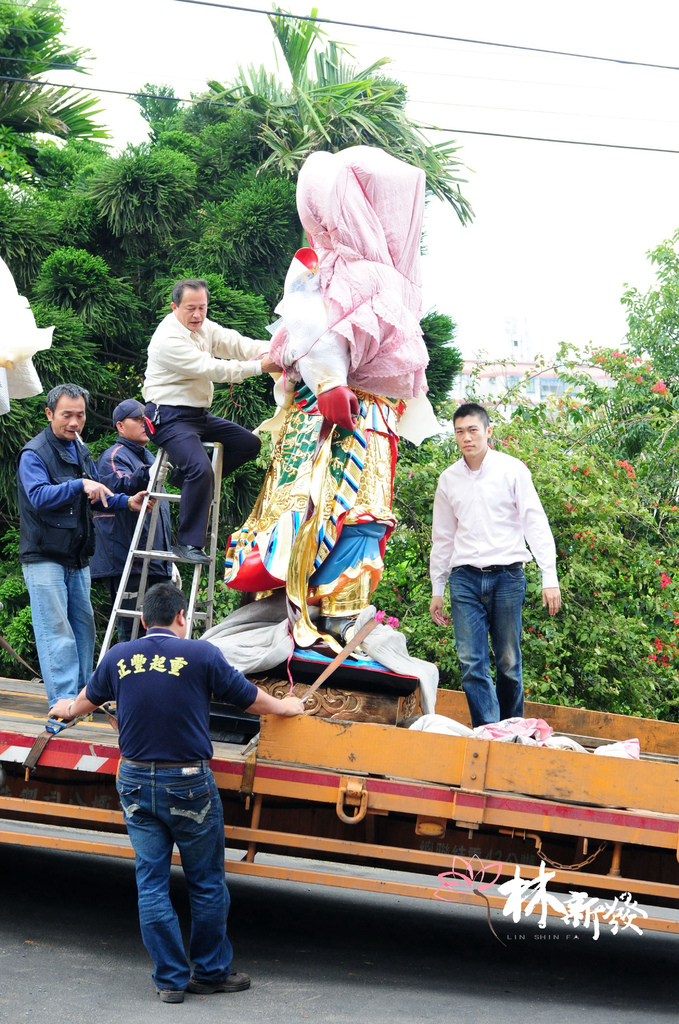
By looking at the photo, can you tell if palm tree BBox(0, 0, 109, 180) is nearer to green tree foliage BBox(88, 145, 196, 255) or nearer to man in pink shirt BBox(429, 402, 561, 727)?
green tree foliage BBox(88, 145, 196, 255)

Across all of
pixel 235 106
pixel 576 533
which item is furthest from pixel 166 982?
pixel 235 106

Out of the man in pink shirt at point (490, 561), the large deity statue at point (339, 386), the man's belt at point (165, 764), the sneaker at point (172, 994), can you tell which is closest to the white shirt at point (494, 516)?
the man in pink shirt at point (490, 561)

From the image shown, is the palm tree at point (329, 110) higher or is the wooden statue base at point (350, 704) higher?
the palm tree at point (329, 110)

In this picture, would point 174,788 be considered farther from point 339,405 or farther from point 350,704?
point 339,405

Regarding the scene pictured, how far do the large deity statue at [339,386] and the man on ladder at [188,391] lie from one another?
0.19 m

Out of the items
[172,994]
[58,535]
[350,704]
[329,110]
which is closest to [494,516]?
[350,704]

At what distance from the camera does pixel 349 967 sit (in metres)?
4.13

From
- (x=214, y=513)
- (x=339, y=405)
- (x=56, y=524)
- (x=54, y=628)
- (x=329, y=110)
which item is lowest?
(x=54, y=628)

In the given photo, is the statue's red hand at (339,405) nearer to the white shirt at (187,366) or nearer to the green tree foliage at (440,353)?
the white shirt at (187,366)

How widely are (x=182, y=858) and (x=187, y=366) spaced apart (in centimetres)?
213

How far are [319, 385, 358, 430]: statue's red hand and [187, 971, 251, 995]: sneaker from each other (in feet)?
6.94

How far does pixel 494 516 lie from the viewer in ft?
16.1

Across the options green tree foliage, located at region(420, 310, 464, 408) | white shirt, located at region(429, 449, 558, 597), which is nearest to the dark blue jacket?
white shirt, located at region(429, 449, 558, 597)

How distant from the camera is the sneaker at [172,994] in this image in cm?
346
